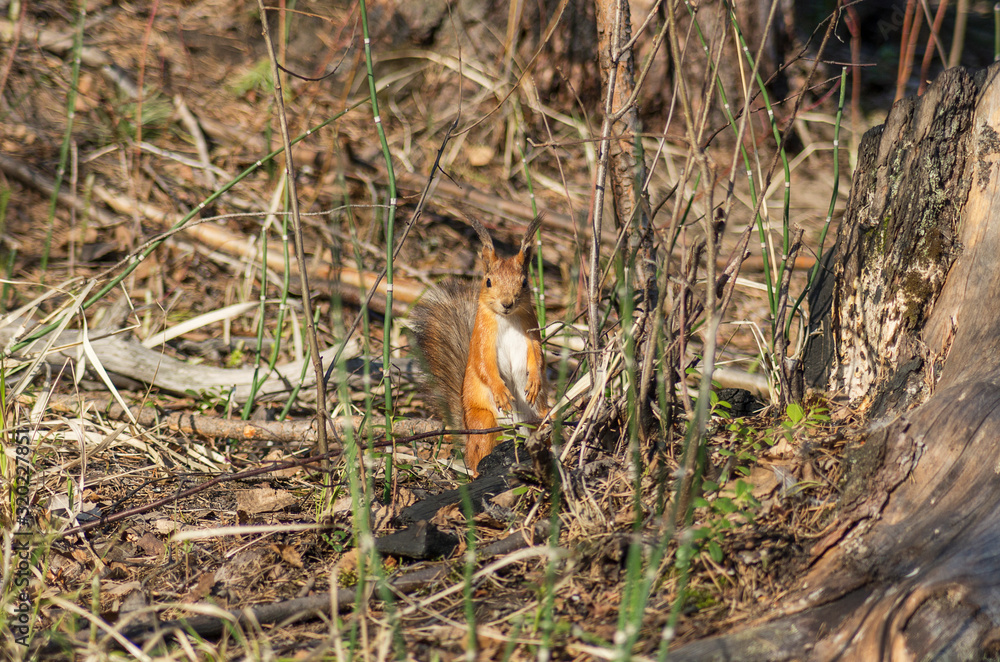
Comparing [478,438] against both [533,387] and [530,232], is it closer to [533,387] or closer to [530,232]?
[533,387]

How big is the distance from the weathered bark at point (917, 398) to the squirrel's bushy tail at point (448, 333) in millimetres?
1544

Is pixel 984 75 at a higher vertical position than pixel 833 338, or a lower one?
higher

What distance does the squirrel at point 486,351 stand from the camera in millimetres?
2998

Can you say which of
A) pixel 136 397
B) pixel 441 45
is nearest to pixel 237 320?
pixel 136 397

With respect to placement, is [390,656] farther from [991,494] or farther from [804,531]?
[991,494]

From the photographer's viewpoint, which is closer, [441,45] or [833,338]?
[833,338]

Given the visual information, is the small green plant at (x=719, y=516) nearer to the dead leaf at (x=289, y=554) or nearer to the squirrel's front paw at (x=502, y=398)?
the dead leaf at (x=289, y=554)

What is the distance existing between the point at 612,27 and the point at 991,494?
1513 mm

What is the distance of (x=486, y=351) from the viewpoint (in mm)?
3176

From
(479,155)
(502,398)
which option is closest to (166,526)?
(502,398)

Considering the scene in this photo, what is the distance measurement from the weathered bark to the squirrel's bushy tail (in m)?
1.54

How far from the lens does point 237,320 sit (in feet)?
13.2

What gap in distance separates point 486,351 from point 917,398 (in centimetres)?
164

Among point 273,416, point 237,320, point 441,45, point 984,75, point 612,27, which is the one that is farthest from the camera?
point 441,45
